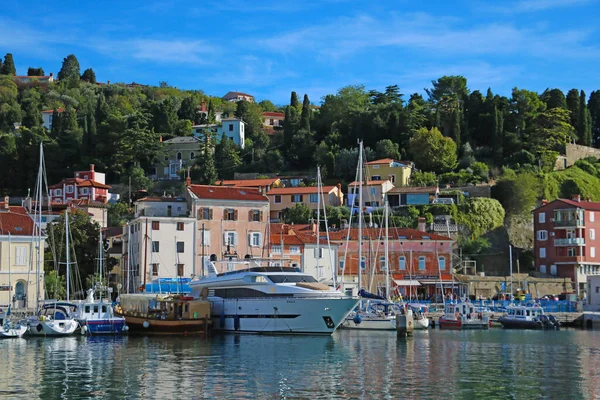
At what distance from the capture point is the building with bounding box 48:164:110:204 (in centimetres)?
9519

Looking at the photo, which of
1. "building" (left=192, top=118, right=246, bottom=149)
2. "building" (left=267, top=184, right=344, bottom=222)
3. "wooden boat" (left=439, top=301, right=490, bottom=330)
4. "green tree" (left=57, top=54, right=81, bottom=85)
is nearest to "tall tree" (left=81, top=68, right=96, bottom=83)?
"green tree" (left=57, top=54, right=81, bottom=85)

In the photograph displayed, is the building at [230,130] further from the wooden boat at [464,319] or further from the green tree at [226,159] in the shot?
the wooden boat at [464,319]

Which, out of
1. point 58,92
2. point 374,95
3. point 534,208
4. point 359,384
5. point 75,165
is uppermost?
point 58,92

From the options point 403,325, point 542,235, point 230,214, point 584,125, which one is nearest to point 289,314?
point 403,325

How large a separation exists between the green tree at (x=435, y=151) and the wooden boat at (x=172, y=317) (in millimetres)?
48306

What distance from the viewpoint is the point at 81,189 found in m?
95.5

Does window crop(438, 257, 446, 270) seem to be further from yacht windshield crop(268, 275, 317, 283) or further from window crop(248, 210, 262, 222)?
yacht windshield crop(268, 275, 317, 283)

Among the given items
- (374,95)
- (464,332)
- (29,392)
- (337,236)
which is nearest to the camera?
(29,392)

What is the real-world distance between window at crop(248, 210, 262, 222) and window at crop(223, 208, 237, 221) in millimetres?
1335

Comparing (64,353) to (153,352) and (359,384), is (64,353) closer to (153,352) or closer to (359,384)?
(153,352)

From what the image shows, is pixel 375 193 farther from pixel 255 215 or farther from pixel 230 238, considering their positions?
pixel 230 238

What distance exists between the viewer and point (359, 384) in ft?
95.0

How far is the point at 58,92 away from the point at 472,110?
8714cm

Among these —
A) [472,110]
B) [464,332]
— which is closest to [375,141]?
[472,110]
